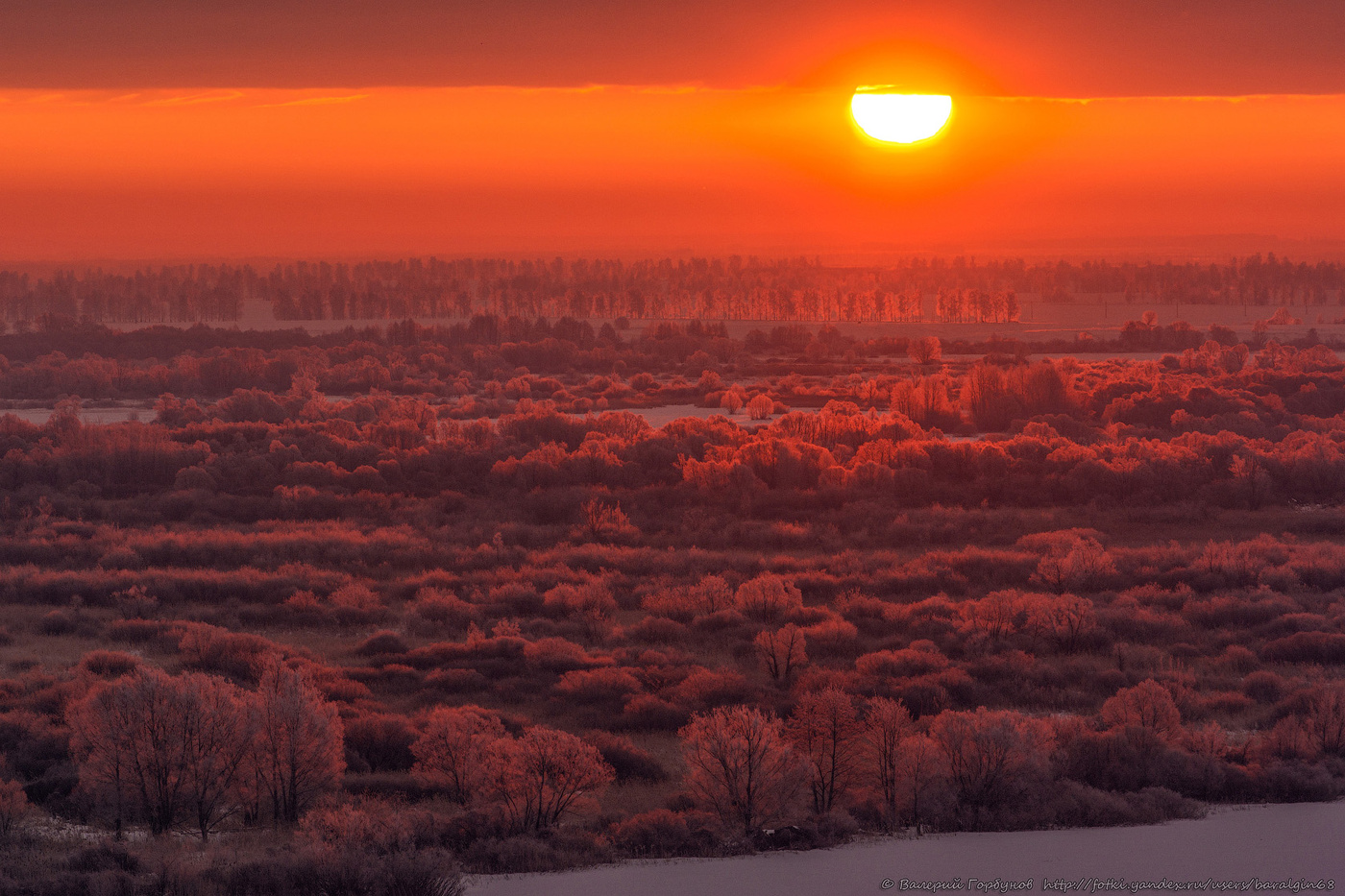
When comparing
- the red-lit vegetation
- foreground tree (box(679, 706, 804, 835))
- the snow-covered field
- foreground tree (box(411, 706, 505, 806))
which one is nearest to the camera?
the snow-covered field

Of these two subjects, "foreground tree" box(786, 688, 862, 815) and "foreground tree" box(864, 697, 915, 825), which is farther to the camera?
"foreground tree" box(786, 688, 862, 815)

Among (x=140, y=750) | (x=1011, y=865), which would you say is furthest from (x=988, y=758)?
(x=140, y=750)

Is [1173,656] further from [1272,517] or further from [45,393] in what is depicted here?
[45,393]

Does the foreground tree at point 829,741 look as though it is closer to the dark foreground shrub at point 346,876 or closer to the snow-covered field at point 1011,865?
the snow-covered field at point 1011,865

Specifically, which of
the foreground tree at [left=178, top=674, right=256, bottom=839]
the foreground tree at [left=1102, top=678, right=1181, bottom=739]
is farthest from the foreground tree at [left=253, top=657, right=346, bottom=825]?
the foreground tree at [left=1102, top=678, right=1181, bottom=739]

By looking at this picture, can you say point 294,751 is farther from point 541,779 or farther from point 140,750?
point 541,779

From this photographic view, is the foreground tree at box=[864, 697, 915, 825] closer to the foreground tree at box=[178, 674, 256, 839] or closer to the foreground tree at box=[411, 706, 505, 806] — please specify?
the foreground tree at box=[411, 706, 505, 806]

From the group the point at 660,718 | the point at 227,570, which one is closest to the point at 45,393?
the point at 227,570
